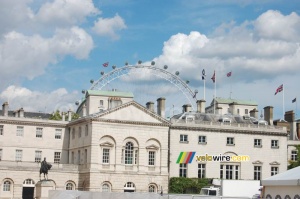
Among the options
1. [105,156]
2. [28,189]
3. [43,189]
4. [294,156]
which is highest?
[294,156]

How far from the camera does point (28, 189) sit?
244ft

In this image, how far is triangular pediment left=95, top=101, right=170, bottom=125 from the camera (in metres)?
74.6

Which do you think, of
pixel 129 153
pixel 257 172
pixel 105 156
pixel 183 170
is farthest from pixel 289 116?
pixel 105 156

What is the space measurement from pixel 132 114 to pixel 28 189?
49.3 feet

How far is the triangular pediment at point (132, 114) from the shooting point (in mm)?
74562

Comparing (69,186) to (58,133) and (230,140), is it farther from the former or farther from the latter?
(230,140)

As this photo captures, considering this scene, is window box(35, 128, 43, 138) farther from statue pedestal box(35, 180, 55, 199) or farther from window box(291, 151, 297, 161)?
window box(291, 151, 297, 161)

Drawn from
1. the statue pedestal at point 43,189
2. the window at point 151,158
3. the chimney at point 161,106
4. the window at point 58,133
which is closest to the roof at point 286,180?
the statue pedestal at point 43,189

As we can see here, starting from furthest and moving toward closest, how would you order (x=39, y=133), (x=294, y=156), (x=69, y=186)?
1. (x=294, y=156)
2. (x=39, y=133)
3. (x=69, y=186)

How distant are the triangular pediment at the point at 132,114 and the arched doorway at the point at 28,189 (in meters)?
11.0

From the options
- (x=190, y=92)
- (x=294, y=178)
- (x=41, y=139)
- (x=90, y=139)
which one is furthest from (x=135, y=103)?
(x=294, y=178)

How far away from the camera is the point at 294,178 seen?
3306 cm

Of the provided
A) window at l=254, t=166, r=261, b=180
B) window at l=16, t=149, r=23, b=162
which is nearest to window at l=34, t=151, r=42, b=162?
window at l=16, t=149, r=23, b=162

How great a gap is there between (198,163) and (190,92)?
33716mm
